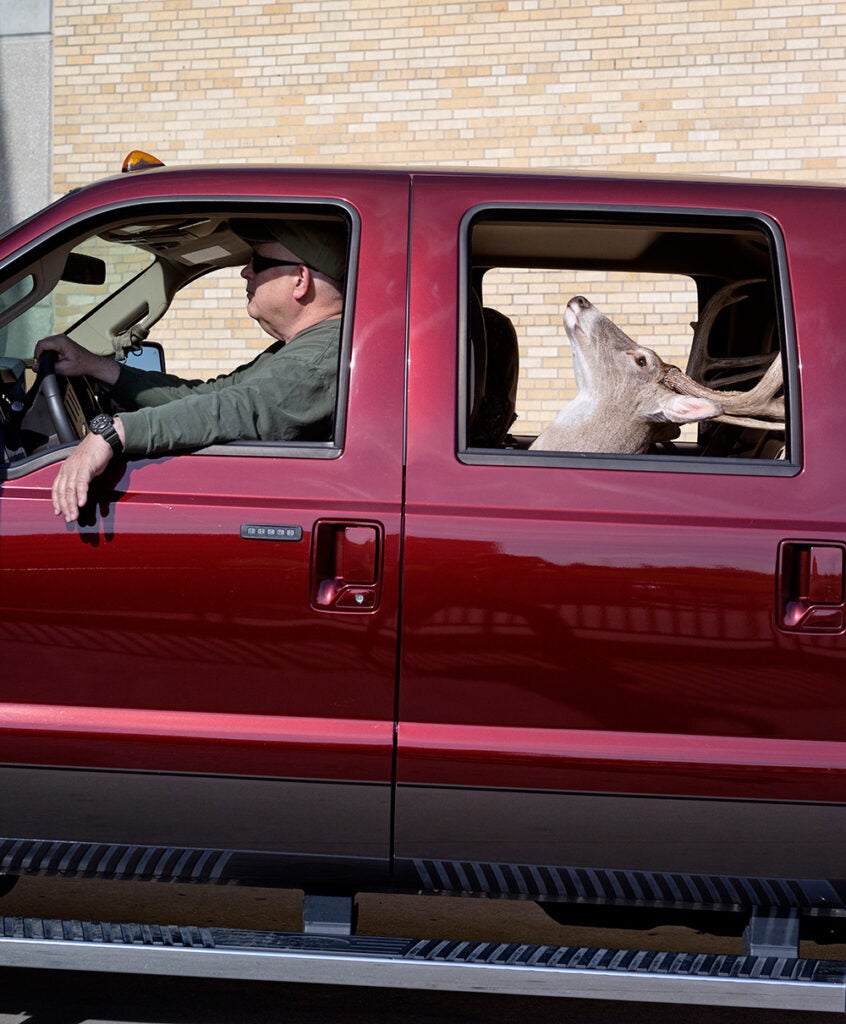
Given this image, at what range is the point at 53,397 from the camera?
117 inches

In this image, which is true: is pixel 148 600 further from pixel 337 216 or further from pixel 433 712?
pixel 337 216

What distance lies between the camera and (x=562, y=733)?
2.61m

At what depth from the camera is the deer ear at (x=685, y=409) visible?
2857 mm

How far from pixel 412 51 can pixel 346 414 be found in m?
7.54

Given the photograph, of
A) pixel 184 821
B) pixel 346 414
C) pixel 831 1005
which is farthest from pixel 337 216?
pixel 831 1005

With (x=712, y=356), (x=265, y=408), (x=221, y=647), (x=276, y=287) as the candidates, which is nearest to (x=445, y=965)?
(x=221, y=647)

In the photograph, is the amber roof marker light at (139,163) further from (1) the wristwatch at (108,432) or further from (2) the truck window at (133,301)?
(1) the wristwatch at (108,432)

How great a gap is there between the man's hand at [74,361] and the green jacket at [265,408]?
0.36 metres

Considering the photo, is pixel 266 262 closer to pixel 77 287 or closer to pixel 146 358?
pixel 146 358

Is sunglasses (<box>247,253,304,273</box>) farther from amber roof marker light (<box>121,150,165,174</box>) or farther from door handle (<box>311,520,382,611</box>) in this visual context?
door handle (<box>311,520,382,611</box>)

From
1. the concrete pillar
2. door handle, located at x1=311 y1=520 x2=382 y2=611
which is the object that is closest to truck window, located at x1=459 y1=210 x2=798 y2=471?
door handle, located at x1=311 y1=520 x2=382 y2=611

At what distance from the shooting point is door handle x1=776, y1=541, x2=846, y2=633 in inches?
101

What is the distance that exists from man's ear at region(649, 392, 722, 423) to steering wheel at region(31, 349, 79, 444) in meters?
1.48

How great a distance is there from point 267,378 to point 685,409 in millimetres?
1030
